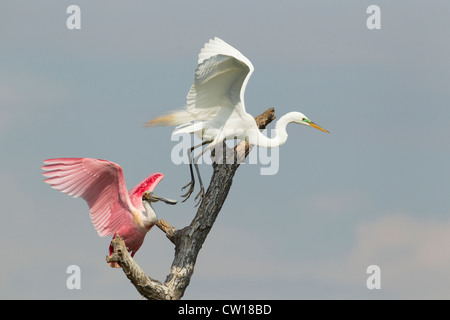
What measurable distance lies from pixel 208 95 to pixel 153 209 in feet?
5.10

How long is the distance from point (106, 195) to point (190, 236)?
1.17 meters

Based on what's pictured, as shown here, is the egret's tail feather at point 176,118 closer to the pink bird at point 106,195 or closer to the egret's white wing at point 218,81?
the egret's white wing at point 218,81

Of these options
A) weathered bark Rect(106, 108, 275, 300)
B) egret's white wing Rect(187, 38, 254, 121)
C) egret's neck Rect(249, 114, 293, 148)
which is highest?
egret's white wing Rect(187, 38, 254, 121)

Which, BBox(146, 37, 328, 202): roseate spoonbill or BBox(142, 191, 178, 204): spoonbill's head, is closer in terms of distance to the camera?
BBox(146, 37, 328, 202): roseate spoonbill

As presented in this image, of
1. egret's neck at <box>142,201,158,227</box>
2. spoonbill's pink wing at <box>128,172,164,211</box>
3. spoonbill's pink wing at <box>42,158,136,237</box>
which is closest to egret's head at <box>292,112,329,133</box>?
spoonbill's pink wing at <box>128,172,164,211</box>

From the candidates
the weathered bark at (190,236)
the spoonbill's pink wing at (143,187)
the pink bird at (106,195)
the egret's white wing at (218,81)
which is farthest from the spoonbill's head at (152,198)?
the egret's white wing at (218,81)

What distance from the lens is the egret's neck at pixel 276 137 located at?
9812 mm

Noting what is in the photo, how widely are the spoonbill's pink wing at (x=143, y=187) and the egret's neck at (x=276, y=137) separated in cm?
129

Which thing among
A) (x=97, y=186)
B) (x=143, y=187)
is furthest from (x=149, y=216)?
(x=97, y=186)

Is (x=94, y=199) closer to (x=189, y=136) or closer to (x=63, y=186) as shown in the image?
(x=63, y=186)

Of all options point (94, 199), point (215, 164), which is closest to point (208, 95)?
point (215, 164)

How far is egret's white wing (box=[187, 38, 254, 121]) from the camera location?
341 inches

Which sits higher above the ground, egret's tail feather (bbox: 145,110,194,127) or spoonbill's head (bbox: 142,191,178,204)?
egret's tail feather (bbox: 145,110,194,127)

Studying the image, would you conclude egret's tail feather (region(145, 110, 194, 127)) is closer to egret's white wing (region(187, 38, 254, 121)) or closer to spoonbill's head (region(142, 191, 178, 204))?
egret's white wing (region(187, 38, 254, 121))
